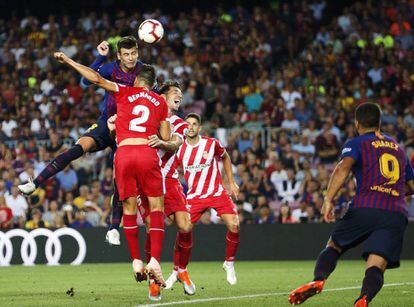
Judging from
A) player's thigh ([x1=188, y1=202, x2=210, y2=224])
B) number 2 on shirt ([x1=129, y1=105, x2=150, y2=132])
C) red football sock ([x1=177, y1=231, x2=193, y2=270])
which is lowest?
red football sock ([x1=177, y1=231, x2=193, y2=270])

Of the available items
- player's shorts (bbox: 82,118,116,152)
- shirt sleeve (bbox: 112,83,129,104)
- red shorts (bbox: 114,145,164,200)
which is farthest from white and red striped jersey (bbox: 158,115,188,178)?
shirt sleeve (bbox: 112,83,129,104)

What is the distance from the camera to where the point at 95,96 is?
80.0 feet

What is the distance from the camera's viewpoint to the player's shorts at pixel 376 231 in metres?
8.88

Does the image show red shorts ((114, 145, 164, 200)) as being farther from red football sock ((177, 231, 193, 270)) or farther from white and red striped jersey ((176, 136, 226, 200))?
white and red striped jersey ((176, 136, 226, 200))

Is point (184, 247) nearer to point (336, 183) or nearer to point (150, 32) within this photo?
point (150, 32)

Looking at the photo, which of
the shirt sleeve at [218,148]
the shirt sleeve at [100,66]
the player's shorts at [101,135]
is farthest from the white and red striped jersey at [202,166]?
the shirt sleeve at [100,66]

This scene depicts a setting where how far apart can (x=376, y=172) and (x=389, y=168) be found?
14 cm

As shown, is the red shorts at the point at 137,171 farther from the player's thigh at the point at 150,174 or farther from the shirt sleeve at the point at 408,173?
the shirt sleeve at the point at 408,173

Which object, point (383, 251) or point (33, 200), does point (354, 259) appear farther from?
point (383, 251)

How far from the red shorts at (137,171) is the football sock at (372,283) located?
2940mm

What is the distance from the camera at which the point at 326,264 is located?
29.9ft

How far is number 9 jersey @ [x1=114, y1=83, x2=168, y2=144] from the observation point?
419 inches

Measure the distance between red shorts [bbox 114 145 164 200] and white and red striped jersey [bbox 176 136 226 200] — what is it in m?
3.07

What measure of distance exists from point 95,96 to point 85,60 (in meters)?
1.63
